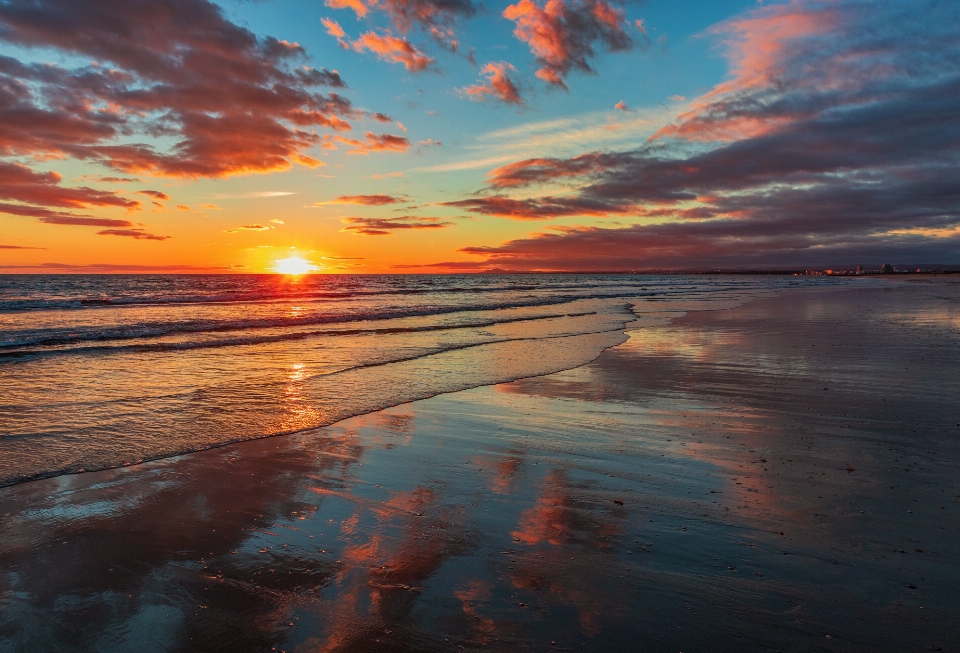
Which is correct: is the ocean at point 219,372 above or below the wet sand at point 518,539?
below

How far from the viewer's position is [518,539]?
15.4 feet

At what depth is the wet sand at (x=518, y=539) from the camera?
347 centimetres

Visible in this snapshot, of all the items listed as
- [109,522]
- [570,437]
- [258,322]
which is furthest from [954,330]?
[258,322]

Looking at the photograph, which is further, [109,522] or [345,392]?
[345,392]

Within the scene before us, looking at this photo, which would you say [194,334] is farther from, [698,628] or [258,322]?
[698,628]

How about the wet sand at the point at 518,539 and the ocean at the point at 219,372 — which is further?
the ocean at the point at 219,372

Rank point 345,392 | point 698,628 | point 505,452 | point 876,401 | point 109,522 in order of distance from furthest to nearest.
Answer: point 345,392
point 876,401
point 505,452
point 109,522
point 698,628

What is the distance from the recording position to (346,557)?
4402mm

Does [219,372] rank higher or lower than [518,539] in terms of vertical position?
lower

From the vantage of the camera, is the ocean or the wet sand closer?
the wet sand

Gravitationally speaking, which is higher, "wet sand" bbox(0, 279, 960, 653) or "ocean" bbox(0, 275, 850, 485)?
"wet sand" bbox(0, 279, 960, 653)

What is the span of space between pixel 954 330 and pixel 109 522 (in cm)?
2478

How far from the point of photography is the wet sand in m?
3.47

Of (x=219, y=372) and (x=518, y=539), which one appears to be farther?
(x=219, y=372)
